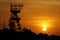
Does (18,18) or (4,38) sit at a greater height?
(18,18)

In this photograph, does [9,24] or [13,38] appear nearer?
[13,38]

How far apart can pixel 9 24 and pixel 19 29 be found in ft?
8.67

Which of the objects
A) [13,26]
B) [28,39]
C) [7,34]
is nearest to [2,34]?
[7,34]

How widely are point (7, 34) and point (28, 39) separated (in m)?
4.13

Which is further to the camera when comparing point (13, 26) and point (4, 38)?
Result: point (13, 26)

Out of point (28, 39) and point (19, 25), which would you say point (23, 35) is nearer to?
point (28, 39)

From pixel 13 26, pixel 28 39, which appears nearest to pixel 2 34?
pixel 28 39

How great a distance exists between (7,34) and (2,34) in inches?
36.4

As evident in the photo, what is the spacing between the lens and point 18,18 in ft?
236

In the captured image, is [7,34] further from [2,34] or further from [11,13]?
[11,13]

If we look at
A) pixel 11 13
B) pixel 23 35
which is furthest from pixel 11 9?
pixel 23 35

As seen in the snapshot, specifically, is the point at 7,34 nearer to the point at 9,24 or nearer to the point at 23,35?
the point at 23,35

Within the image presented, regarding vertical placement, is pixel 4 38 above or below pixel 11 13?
below

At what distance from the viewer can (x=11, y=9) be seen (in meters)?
70.6
